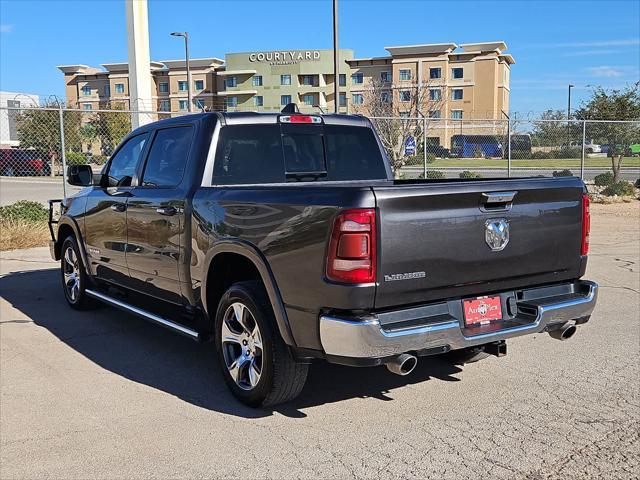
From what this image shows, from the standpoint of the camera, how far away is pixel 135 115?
17047 millimetres

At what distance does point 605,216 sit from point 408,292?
14.6 meters

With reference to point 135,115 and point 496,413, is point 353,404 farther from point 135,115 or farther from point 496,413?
point 135,115

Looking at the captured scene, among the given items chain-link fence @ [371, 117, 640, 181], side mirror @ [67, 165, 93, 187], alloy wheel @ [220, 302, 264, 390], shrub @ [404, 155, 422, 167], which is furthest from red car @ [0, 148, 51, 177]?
alloy wheel @ [220, 302, 264, 390]

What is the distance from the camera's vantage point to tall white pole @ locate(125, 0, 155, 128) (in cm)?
1950

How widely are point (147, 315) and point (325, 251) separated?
2503 millimetres

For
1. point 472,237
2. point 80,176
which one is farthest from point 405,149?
point 472,237

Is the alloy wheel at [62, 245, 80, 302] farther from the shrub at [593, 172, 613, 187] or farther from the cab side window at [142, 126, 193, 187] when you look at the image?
the shrub at [593, 172, 613, 187]

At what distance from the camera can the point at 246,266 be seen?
184 inches

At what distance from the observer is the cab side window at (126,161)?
611 cm

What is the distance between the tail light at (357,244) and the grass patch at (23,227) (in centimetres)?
1019

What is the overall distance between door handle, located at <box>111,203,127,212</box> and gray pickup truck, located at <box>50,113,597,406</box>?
0.06 feet

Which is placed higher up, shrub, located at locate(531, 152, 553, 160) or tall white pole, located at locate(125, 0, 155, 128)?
tall white pole, located at locate(125, 0, 155, 128)

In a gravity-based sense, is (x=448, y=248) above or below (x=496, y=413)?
above

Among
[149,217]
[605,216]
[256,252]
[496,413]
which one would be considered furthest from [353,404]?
[605,216]
